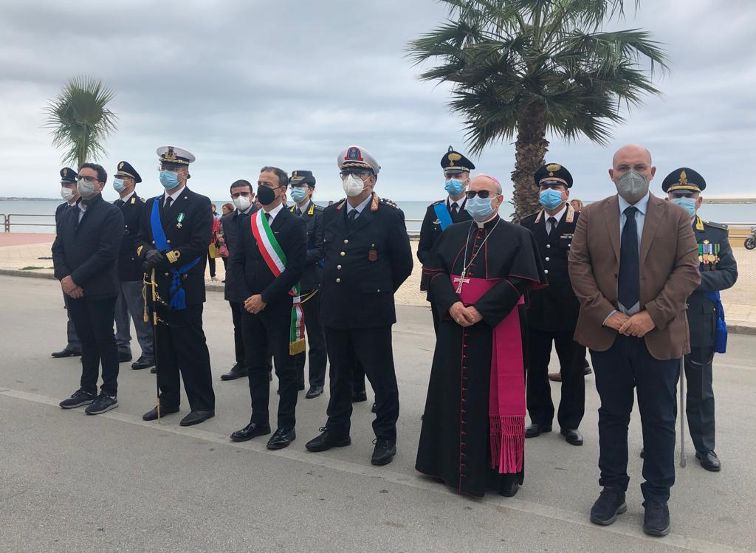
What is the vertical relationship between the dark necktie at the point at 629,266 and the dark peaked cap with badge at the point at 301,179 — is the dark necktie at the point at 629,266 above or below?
below

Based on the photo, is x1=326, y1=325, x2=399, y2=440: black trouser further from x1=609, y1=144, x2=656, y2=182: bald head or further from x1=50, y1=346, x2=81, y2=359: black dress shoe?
x1=50, y1=346, x2=81, y2=359: black dress shoe

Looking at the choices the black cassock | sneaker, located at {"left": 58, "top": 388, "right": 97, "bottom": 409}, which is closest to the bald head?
the black cassock

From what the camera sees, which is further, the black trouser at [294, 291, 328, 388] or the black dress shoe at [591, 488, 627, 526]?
the black trouser at [294, 291, 328, 388]

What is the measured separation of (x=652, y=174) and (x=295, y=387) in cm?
283

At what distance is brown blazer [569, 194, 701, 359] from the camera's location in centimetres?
325

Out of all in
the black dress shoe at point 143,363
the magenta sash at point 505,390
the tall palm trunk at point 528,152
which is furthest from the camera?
the tall palm trunk at point 528,152

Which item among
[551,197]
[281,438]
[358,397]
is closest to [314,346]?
[358,397]

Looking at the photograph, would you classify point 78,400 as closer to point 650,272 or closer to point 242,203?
point 242,203

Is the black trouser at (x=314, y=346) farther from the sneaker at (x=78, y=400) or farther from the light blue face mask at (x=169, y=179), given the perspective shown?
the sneaker at (x=78, y=400)

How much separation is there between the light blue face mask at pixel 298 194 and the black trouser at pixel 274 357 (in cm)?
229

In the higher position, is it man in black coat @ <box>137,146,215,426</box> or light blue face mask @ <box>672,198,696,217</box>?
light blue face mask @ <box>672,198,696,217</box>

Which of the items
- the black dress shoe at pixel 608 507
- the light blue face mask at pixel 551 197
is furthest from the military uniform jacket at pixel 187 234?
the black dress shoe at pixel 608 507

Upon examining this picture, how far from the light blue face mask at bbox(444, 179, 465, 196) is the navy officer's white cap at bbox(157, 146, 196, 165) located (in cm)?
222

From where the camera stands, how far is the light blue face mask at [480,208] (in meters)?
3.82
